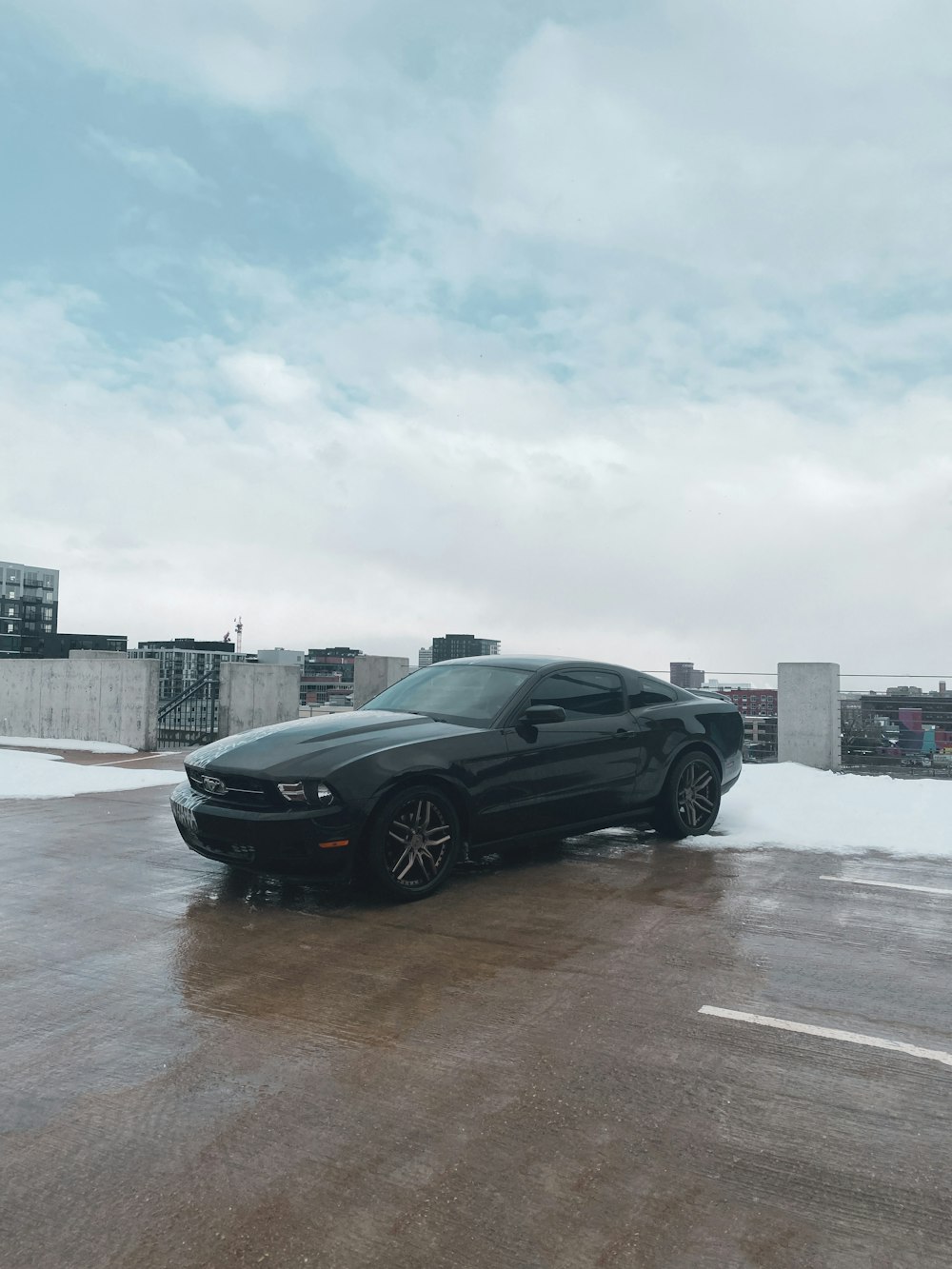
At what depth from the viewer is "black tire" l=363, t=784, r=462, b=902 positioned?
5.45m

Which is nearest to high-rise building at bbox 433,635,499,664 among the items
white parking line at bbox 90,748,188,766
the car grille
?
the car grille

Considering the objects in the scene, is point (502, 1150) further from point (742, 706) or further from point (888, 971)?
point (742, 706)

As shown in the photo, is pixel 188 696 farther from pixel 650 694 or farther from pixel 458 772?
pixel 458 772

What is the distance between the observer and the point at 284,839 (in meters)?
5.31

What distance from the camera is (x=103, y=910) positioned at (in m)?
5.39

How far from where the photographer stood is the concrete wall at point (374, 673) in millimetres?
15742

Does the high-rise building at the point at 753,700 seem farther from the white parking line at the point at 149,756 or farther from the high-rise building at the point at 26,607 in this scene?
the high-rise building at the point at 26,607

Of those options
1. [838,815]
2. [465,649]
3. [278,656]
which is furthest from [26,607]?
[838,815]

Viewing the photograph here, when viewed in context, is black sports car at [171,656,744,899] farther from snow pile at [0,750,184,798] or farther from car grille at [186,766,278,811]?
snow pile at [0,750,184,798]

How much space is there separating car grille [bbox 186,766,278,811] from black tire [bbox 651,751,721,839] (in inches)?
129

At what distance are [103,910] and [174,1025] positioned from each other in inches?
77.1

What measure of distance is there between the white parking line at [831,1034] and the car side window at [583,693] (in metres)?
3.08

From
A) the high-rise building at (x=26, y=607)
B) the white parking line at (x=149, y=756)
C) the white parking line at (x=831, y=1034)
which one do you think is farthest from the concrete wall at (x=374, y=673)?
the high-rise building at (x=26, y=607)

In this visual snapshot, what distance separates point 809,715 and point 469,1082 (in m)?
10.5
